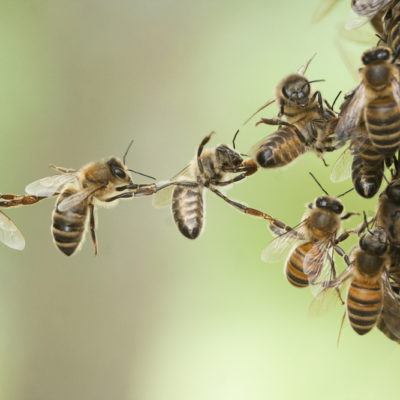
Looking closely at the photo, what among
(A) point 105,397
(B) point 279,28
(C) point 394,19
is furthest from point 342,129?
(A) point 105,397

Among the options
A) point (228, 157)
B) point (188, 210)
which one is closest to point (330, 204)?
point (228, 157)

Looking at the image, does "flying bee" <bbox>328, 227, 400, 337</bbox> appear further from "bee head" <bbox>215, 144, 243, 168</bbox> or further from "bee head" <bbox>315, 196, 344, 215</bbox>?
"bee head" <bbox>215, 144, 243, 168</bbox>

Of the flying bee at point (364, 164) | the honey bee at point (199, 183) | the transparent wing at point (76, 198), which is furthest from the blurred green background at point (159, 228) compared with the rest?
the flying bee at point (364, 164)

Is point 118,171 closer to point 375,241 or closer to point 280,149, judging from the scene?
point 280,149

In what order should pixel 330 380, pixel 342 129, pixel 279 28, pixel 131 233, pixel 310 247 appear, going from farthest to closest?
1. pixel 131 233
2. pixel 279 28
3. pixel 330 380
4. pixel 310 247
5. pixel 342 129

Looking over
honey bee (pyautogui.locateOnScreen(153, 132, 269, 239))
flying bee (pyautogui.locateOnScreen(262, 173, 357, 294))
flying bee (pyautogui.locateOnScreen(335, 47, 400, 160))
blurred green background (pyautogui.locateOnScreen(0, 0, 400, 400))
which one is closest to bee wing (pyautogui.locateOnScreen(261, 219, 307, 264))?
flying bee (pyautogui.locateOnScreen(262, 173, 357, 294))

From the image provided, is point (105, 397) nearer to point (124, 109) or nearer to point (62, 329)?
point (62, 329)
